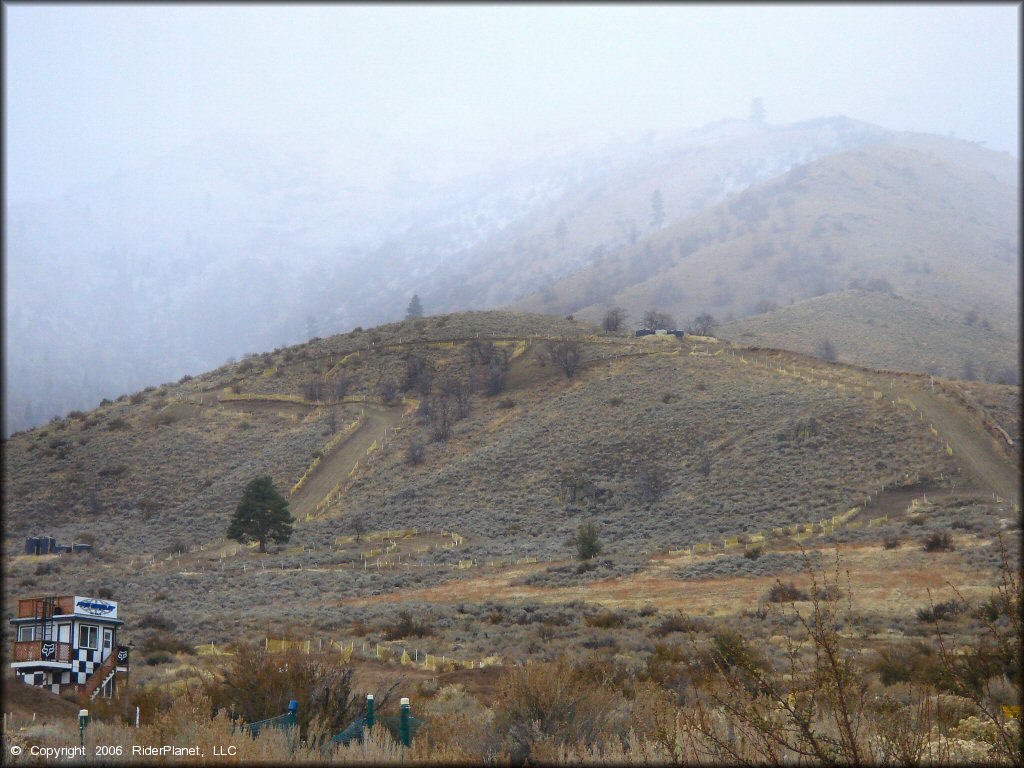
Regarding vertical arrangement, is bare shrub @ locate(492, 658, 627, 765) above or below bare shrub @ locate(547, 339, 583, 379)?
below

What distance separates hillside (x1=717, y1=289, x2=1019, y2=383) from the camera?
7869cm

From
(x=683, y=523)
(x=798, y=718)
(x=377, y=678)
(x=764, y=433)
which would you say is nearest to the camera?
(x=798, y=718)

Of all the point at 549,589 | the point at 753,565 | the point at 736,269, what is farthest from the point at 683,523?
the point at 736,269

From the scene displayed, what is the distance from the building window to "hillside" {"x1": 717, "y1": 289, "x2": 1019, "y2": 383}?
73.2 m

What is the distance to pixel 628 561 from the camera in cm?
3431

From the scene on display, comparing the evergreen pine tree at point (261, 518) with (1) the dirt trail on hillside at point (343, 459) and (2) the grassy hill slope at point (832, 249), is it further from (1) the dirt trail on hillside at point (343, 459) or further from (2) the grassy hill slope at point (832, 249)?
(2) the grassy hill slope at point (832, 249)

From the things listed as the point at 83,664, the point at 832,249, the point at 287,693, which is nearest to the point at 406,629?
the point at 83,664

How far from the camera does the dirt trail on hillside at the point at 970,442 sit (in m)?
38.9

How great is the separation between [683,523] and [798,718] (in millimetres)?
37894

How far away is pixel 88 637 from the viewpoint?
15094 millimetres

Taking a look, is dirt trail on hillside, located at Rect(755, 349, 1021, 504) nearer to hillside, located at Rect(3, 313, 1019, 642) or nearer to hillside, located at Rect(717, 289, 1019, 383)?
hillside, located at Rect(3, 313, 1019, 642)

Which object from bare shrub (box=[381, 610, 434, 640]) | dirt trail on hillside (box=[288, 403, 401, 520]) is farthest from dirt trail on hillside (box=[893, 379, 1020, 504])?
dirt trail on hillside (box=[288, 403, 401, 520])

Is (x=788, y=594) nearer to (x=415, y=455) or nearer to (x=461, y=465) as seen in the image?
(x=461, y=465)

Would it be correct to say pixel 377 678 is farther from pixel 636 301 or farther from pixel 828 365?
pixel 636 301
